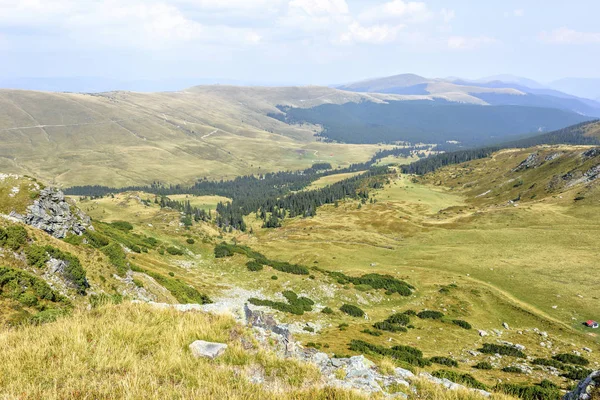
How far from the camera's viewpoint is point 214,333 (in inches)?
423

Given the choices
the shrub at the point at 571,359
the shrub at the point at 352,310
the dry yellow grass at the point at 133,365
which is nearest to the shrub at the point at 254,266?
the shrub at the point at 352,310

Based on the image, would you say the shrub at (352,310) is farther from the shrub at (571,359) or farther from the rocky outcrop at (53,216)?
the rocky outcrop at (53,216)

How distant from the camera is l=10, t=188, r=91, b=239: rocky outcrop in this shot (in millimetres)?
34281

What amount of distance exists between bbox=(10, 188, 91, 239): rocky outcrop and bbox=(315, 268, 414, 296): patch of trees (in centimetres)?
3803

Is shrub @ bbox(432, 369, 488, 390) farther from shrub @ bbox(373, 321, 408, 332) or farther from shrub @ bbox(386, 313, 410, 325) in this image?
shrub @ bbox(386, 313, 410, 325)

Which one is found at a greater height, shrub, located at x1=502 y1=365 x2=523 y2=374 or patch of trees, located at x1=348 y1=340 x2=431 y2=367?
patch of trees, located at x1=348 y1=340 x2=431 y2=367

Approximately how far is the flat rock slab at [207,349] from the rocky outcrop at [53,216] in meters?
34.1

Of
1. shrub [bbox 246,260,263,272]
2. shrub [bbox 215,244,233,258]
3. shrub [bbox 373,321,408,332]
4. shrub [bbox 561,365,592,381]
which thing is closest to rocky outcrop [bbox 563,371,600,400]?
shrub [bbox 561,365,592,381]

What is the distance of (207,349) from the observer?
9398mm

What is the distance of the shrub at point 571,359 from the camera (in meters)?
31.0

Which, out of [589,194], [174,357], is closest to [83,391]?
[174,357]

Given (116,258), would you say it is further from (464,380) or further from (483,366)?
(483,366)

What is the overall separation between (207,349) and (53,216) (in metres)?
37.1

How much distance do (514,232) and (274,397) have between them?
10108 centimetres
